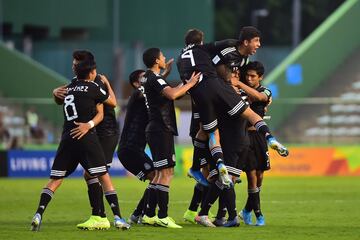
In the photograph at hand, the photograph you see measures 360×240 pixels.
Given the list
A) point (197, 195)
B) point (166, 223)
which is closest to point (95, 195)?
point (166, 223)

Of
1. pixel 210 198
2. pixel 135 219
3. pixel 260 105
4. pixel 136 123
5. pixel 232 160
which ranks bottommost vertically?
pixel 135 219

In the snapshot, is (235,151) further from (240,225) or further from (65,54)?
(65,54)

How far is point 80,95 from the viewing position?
591 inches

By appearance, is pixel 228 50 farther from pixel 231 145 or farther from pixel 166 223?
pixel 166 223

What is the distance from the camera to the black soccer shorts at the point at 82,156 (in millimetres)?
15039

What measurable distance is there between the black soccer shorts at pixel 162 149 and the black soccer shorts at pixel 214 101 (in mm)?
558

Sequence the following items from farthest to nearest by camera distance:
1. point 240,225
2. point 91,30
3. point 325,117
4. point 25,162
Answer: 1. point 91,30
2. point 325,117
3. point 25,162
4. point 240,225

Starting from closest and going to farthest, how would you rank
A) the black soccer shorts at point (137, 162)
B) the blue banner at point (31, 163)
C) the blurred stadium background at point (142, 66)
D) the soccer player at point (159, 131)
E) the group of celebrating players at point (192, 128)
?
1. the group of celebrating players at point (192, 128)
2. the soccer player at point (159, 131)
3. the black soccer shorts at point (137, 162)
4. the blue banner at point (31, 163)
5. the blurred stadium background at point (142, 66)

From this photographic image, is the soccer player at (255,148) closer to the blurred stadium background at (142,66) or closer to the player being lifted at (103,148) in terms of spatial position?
the player being lifted at (103,148)

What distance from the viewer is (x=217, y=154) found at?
50.4ft

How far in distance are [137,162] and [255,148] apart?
1.76 metres

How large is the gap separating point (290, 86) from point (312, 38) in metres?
2.56

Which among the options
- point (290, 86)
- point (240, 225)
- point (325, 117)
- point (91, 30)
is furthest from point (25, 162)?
point (91, 30)

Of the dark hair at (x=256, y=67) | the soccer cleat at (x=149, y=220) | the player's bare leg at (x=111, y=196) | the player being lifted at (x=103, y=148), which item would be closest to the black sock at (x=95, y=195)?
the player being lifted at (x=103, y=148)
